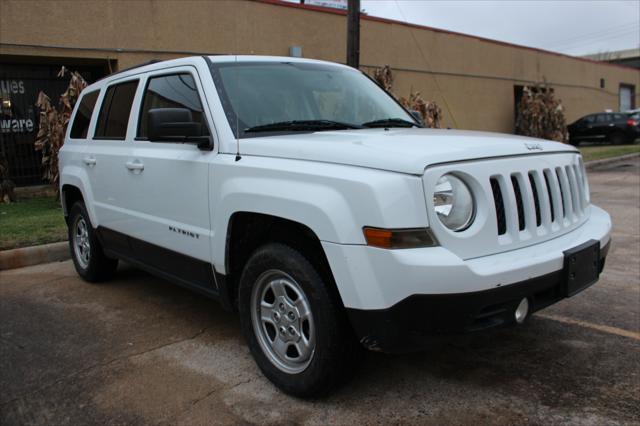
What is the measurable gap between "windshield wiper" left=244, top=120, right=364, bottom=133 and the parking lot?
1.44 metres

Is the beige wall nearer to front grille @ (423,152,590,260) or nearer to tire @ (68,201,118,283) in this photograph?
tire @ (68,201,118,283)

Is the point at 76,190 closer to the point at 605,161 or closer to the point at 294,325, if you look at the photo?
the point at 294,325

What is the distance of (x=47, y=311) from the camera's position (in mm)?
4711

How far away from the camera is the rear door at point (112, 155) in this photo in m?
4.48

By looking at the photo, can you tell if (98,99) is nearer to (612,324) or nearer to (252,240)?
(252,240)

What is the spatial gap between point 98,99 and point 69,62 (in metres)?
6.99

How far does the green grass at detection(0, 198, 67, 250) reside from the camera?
663 centimetres

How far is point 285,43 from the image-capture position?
1409 cm

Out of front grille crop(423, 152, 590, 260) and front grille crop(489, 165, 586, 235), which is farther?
front grille crop(489, 165, 586, 235)

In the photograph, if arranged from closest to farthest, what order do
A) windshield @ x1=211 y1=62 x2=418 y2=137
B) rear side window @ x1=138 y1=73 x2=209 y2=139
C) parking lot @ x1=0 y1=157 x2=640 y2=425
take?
parking lot @ x1=0 y1=157 x2=640 y2=425 → windshield @ x1=211 y1=62 x2=418 y2=137 → rear side window @ x1=138 y1=73 x2=209 y2=139

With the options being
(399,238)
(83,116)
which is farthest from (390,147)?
(83,116)

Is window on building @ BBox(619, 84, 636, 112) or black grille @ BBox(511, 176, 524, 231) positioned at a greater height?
window on building @ BBox(619, 84, 636, 112)

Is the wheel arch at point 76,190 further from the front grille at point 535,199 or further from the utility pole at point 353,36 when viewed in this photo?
the utility pole at point 353,36

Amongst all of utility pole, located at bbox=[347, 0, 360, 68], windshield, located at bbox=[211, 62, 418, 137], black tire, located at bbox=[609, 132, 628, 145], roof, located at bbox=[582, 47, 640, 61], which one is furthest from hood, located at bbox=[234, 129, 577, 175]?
roof, located at bbox=[582, 47, 640, 61]
